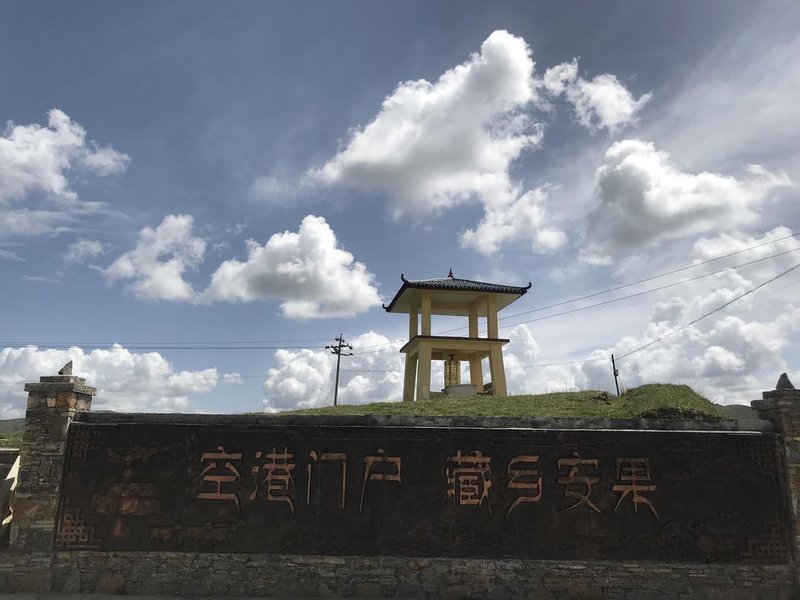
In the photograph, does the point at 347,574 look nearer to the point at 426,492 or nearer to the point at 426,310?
the point at 426,492

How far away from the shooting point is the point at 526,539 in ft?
24.4

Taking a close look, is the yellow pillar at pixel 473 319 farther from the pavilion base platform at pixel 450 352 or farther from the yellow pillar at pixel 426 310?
the yellow pillar at pixel 426 310

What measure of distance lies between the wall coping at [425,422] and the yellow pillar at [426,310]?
11788 mm

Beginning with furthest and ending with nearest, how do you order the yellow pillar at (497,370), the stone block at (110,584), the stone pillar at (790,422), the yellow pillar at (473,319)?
the yellow pillar at (473,319)
the yellow pillar at (497,370)
the stone pillar at (790,422)
the stone block at (110,584)

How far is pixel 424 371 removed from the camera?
1933cm

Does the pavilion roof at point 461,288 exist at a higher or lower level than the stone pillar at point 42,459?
higher

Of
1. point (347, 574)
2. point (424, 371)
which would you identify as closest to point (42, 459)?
point (347, 574)

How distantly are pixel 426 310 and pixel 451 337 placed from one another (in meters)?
1.36

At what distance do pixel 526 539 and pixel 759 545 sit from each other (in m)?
3.17

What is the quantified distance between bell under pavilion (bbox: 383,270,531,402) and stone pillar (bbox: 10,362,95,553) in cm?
1293

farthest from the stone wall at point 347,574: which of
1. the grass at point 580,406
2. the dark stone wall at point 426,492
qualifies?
the grass at point 580,406

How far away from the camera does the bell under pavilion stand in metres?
19.5

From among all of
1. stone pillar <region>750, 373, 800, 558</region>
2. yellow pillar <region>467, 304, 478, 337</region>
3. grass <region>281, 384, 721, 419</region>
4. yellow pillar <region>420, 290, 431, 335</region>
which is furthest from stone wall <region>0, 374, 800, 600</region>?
yellow pillar <region>467, 304, 478, 337</region>

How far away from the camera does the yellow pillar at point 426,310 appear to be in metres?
19.6
